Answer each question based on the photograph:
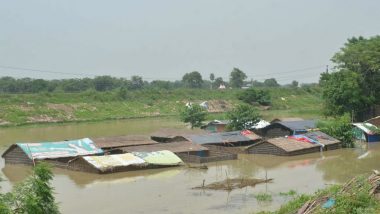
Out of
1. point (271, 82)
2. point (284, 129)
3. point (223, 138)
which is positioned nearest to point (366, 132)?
point (284, 129)

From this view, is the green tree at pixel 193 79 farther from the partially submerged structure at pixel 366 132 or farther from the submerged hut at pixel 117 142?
the submerged hut at pixel 117 142

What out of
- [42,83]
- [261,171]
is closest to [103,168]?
[261,171]

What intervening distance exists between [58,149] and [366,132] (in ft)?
55.2

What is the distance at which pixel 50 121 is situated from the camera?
41.1 meters

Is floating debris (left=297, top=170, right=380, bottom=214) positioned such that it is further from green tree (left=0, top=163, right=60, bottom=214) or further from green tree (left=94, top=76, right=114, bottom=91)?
green tree (left=94, top=76, right=114, bottom=91)

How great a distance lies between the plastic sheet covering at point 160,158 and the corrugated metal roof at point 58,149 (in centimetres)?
213

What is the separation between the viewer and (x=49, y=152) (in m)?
19.0

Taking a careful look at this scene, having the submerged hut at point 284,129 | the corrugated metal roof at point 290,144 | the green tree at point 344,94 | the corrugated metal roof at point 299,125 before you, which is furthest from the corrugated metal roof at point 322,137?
the green tree at point 344,94

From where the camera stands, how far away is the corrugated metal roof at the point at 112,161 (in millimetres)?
17328

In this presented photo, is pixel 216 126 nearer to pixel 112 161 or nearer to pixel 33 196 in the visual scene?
pixel 112 161

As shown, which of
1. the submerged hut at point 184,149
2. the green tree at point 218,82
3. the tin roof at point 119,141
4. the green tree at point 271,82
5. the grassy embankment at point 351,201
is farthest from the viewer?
the green tree at point 271,82

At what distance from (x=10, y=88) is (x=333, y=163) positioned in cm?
5618

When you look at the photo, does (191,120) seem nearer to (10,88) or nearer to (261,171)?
(261,171)

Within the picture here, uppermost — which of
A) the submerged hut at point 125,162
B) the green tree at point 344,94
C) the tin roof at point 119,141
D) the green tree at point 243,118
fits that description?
the green tree at point 344,94
